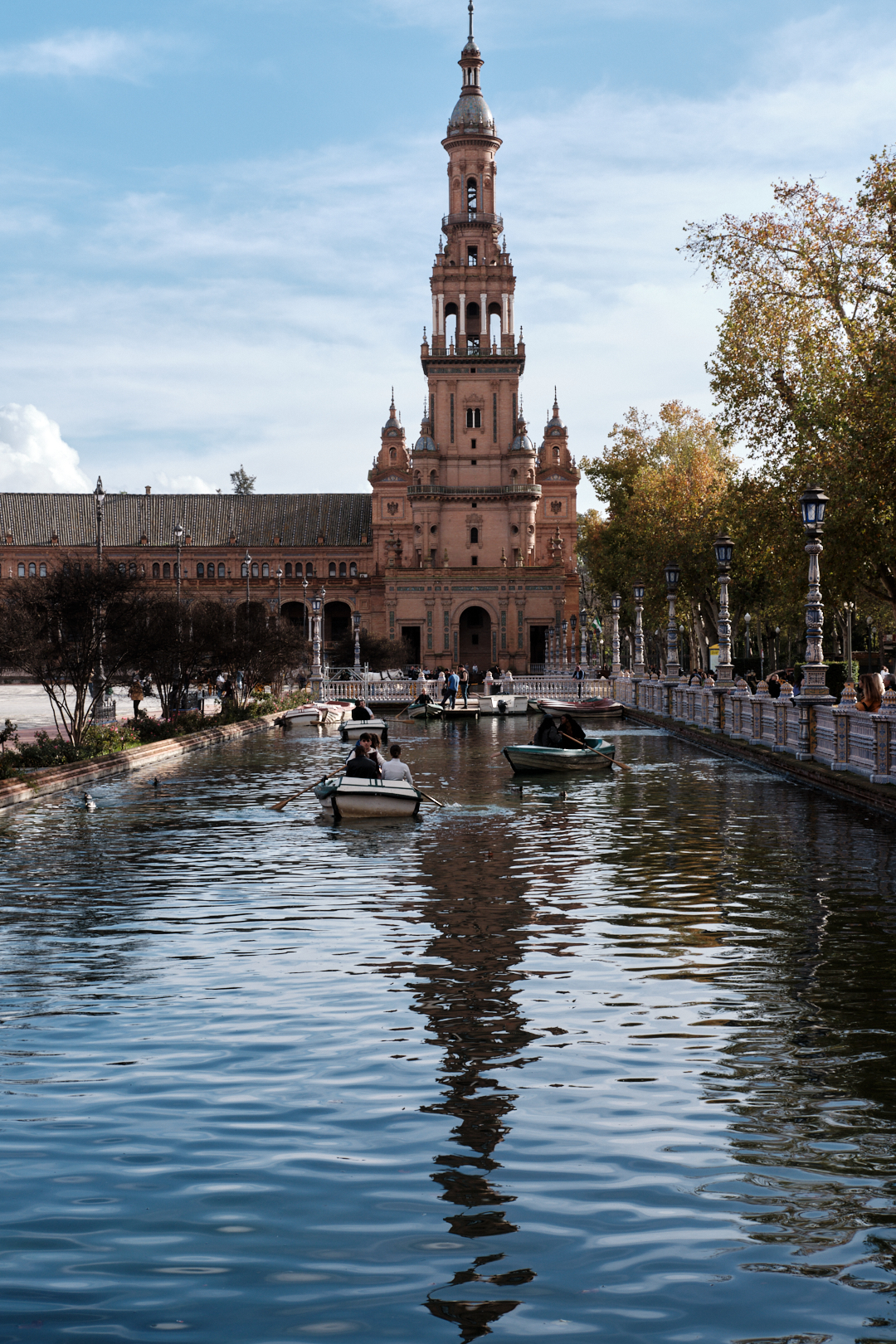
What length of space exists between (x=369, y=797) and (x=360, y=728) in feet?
61.8

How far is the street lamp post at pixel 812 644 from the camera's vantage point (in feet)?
97.5

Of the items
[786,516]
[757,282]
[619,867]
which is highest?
[757,282]

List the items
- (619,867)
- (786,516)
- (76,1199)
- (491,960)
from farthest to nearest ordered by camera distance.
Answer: (786,516), (619,867), (491,960), (76,1199)

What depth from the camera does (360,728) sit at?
135 feet

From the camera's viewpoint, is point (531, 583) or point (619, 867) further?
point (531, 583)

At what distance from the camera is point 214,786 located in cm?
2842

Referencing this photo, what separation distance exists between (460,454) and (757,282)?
2994 inches

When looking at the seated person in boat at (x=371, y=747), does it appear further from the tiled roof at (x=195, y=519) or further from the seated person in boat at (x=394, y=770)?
the tiled roof at (x=195, y=519)

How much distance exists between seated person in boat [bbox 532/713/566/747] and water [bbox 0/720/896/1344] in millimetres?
13523

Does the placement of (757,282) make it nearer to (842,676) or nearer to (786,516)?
(786,516)

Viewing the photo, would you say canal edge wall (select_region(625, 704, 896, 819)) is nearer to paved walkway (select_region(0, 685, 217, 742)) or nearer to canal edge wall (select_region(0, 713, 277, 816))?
canal edge wall (select_region(0, 713, 277, 816))

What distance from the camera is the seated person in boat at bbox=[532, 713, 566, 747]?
101 feet

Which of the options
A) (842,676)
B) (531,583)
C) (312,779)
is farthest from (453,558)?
(312,779)

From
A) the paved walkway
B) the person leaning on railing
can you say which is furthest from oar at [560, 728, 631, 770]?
the paved walkway
